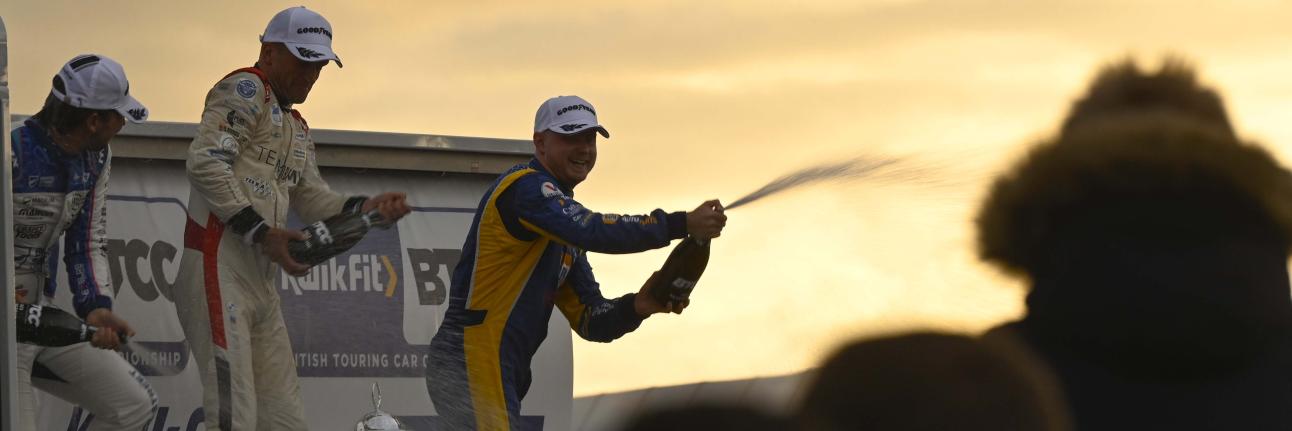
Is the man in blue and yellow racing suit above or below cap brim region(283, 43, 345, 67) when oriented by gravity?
below

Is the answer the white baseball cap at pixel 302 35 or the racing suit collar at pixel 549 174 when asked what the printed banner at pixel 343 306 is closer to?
the white baseball cap at pixel 302 35

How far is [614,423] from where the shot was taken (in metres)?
1.11

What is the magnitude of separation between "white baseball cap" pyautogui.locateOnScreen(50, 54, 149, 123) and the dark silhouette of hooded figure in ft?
14.7

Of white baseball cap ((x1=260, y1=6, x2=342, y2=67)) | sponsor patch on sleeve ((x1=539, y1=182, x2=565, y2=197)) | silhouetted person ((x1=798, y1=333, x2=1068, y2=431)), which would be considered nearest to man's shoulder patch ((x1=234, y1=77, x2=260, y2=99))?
white baseball cap ((x1=260, y1=6, x2=342, y2=67))

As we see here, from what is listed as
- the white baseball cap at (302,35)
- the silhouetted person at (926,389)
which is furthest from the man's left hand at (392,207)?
the silhouetted person at (926,389)

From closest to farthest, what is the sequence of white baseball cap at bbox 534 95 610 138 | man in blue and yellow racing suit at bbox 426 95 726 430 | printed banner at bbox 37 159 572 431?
man in blue and yellow racing suit at bbox 426 95 726 430
white baseball cap at bbox 534 95 610 138
printed banner at bbox 37 159 572 431

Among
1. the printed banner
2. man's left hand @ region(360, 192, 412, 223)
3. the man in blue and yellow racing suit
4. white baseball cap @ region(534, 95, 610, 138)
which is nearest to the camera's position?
the man in blue and yellow racing suit

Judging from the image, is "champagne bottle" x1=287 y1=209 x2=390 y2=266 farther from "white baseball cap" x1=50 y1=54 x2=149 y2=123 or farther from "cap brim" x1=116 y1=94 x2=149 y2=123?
"white baseball cap" x1=50 y1=54 x2=149 y2=123

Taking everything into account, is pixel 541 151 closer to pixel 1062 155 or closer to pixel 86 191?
pixel 86 191

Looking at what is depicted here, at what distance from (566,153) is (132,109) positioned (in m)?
1.70

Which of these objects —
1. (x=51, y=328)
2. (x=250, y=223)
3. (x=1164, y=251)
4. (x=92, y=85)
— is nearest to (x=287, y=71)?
(x=250, y=223)

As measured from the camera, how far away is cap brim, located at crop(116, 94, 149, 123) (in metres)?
5.39

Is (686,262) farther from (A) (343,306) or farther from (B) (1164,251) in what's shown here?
(A) (343,306)

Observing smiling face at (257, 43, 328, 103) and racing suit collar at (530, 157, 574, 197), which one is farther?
smiling face at (257, 43, 328, 103)
